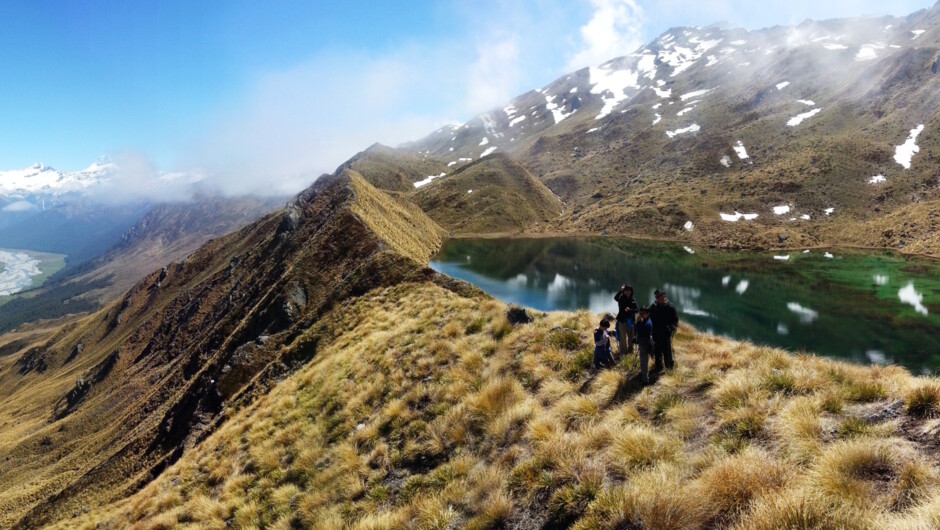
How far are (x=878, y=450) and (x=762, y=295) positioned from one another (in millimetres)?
73254

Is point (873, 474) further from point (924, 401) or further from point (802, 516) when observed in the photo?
point (924, 401)

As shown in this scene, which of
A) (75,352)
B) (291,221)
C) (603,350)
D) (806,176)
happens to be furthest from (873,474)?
(806,176)

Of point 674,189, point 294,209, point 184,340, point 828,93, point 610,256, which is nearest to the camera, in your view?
point 184,340

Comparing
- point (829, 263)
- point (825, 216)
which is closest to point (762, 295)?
point (829, 263)

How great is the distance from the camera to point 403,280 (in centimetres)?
3584

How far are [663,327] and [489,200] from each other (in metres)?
165

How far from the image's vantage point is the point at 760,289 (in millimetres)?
71500

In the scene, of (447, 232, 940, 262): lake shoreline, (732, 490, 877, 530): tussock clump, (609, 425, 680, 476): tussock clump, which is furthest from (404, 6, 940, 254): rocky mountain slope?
(732, 490, 877, 530): tussock clump

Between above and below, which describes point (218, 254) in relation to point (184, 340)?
above

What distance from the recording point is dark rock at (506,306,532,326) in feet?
58.2

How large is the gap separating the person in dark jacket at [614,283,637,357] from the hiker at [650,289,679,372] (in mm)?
1356

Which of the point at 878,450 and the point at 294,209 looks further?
the point at 294,209

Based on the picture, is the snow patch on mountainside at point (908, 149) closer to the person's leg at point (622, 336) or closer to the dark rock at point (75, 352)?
the person's leg at point (622, 336)

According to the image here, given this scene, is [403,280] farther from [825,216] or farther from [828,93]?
[828,93]
